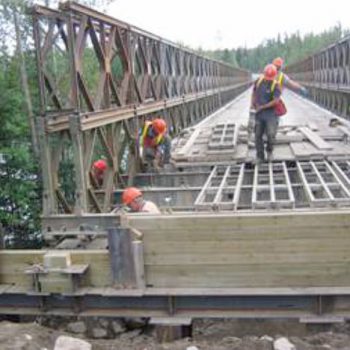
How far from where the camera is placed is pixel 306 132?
1262 centimetres

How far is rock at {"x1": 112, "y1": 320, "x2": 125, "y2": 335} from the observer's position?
627cm

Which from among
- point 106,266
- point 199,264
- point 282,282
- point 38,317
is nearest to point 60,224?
point 38,317

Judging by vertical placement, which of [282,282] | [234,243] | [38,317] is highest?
[234,243]

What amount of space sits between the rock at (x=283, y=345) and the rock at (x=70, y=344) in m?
1.70

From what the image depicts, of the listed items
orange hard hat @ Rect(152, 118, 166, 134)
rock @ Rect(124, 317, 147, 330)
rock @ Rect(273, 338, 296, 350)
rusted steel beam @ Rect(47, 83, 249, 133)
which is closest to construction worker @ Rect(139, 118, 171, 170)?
orange hard hat @ Rect(152, 118, 166, 134)

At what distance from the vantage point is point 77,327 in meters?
6.30

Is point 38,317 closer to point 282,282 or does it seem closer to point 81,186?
point 81,186

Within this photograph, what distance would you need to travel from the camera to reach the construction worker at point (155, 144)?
405 inches

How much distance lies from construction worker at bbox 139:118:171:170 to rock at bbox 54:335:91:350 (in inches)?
228

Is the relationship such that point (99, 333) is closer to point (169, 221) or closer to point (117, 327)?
point (117, 327)

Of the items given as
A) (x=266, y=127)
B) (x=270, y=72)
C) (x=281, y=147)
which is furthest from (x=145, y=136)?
(x=281, y=147)

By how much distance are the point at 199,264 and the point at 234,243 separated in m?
0.44

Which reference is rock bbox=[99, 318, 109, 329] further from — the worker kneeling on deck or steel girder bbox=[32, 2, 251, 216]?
steel girder bbox=[32, 2, 251, 216]

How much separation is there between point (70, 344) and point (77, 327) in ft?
4.85
